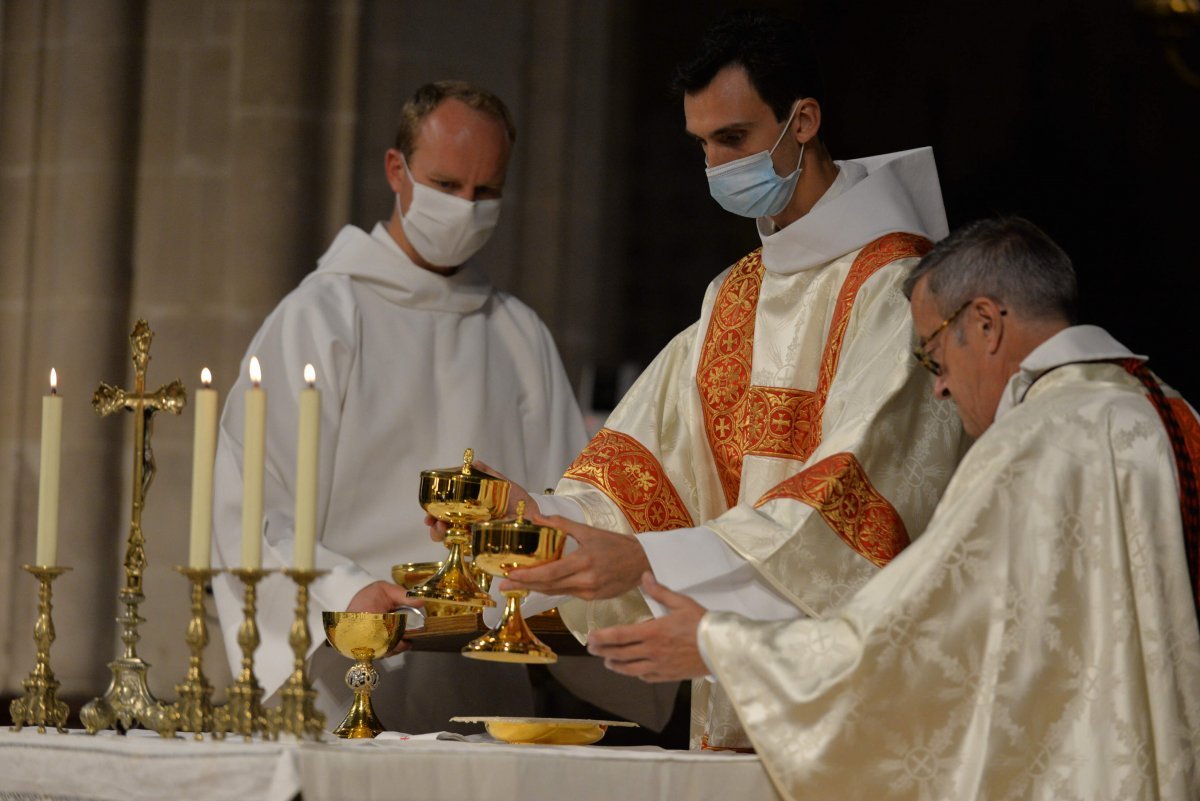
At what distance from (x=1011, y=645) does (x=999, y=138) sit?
4.46 meters

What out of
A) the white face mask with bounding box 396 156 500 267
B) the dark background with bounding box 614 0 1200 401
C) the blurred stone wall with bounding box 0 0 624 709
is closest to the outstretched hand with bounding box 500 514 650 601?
the white face mask with bounding box 396 156 500 267

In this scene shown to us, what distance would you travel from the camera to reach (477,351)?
559 cm

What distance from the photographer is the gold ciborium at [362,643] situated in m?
3.73

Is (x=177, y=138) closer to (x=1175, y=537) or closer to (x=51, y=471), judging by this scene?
(x=51, y=471)

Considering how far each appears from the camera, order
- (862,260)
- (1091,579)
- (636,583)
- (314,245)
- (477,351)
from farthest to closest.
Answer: (314,245), (477,351), (862,260), (636,583), (1091,579)

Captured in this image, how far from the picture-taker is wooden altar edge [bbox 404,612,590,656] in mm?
4246

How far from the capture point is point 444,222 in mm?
5363

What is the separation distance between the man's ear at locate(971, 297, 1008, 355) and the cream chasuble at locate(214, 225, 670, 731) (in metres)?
2.00

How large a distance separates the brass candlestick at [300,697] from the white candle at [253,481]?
8 cm

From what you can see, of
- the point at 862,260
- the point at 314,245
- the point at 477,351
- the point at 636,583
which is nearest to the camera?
the point at 636,583

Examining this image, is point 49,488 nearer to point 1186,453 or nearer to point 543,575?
point 543,575

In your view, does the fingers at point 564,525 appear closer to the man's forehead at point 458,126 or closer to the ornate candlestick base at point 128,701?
the ornate candlestick base at point 128,701

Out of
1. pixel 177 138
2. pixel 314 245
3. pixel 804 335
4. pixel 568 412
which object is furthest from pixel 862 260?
pixel 177 138

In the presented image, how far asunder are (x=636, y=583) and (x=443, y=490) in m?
0.43
